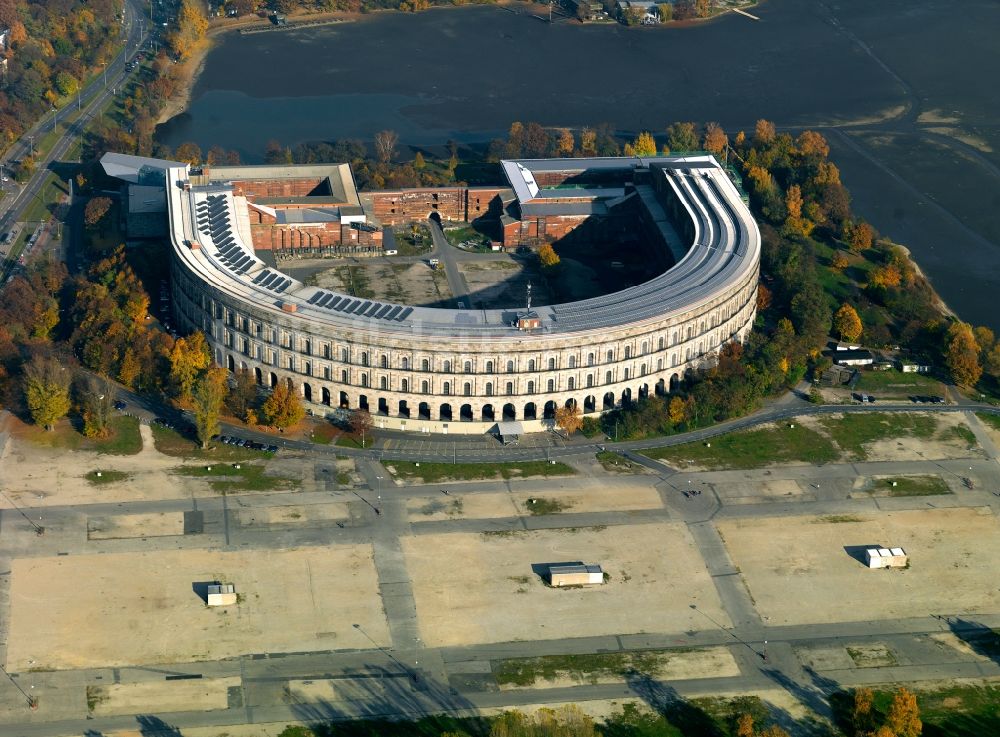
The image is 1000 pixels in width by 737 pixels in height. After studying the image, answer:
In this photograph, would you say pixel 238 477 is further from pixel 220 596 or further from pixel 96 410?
pixel 220 596

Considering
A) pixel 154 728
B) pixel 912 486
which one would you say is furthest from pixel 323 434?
pixel 912 486

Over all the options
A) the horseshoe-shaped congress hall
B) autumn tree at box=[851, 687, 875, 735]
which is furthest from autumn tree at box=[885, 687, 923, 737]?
the horseshoe-shaped congress hall


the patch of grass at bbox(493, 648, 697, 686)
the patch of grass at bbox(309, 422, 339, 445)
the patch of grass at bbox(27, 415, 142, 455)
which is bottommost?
the patch of grass at bbox(27, 415, 142, 455)

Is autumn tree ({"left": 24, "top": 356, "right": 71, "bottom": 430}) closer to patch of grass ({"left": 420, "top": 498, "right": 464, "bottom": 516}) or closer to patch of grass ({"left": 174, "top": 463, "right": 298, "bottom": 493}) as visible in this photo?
patch of grass ({"left": 174, "top": 463, "right": 298, "bottom": 493})

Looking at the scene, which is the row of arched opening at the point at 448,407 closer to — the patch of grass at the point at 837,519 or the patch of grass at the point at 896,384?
the patch of grass at the point at 837,519

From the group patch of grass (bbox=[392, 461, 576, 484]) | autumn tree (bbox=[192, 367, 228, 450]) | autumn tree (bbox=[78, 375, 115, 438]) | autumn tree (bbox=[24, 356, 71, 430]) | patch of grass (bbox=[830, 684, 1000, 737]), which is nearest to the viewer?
patch of grass (bbox=[830, 684, 1000, 737])
